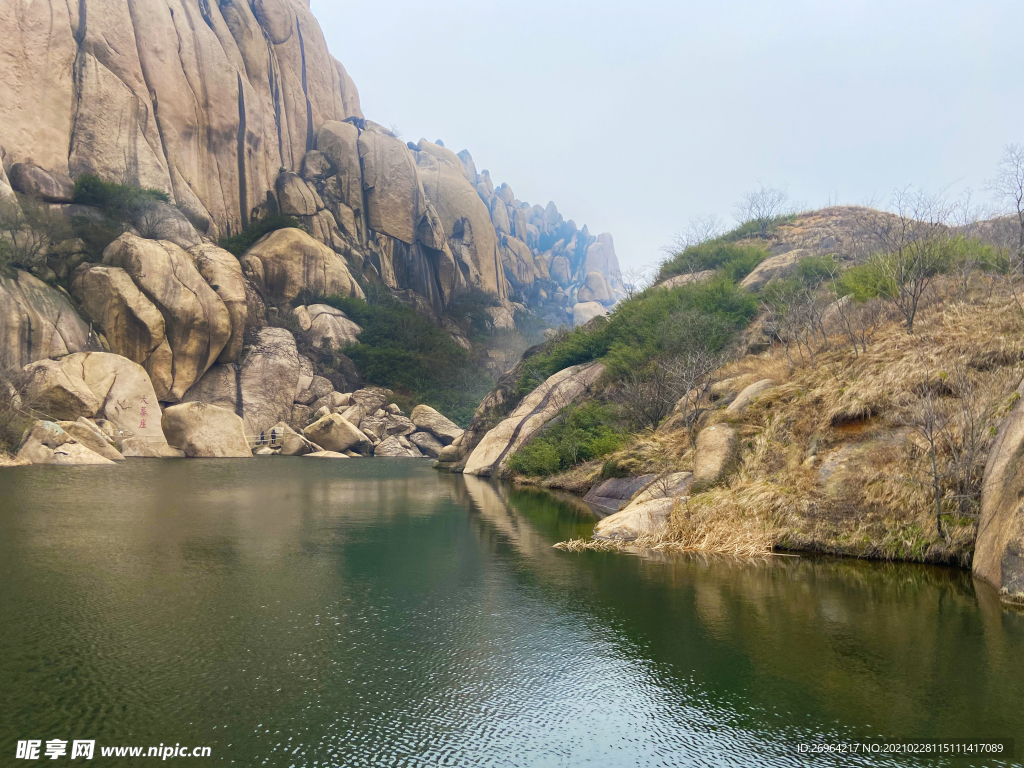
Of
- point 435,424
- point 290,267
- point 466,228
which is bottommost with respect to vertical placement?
point 435,424

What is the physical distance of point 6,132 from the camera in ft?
135

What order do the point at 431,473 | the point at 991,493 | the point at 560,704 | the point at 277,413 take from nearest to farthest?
the point at 560,704 < the point at 991,493 < the point at 431,473 < the point at 277,413

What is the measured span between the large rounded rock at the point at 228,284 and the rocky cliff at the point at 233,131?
6.12m

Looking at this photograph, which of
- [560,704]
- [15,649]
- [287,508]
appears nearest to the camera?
[560,704]

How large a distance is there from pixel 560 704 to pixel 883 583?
617 cm

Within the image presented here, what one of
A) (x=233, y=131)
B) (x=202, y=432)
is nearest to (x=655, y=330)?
(x=202, y=432)

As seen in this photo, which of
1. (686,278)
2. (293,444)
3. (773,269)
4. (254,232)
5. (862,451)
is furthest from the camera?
(254,232)

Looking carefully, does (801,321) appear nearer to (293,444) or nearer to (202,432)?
(202,432)

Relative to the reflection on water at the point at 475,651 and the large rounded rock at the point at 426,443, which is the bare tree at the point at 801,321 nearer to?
the reflection on water at the point at 475,651

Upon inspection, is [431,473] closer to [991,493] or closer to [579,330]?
[579,330]

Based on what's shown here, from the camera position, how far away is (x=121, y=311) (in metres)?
39.3

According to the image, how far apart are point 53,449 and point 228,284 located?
22.4m

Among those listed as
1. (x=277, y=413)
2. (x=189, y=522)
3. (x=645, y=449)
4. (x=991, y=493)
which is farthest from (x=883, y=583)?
(x=277, y=413)

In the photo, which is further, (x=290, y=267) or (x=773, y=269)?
(x=290, y=267)
